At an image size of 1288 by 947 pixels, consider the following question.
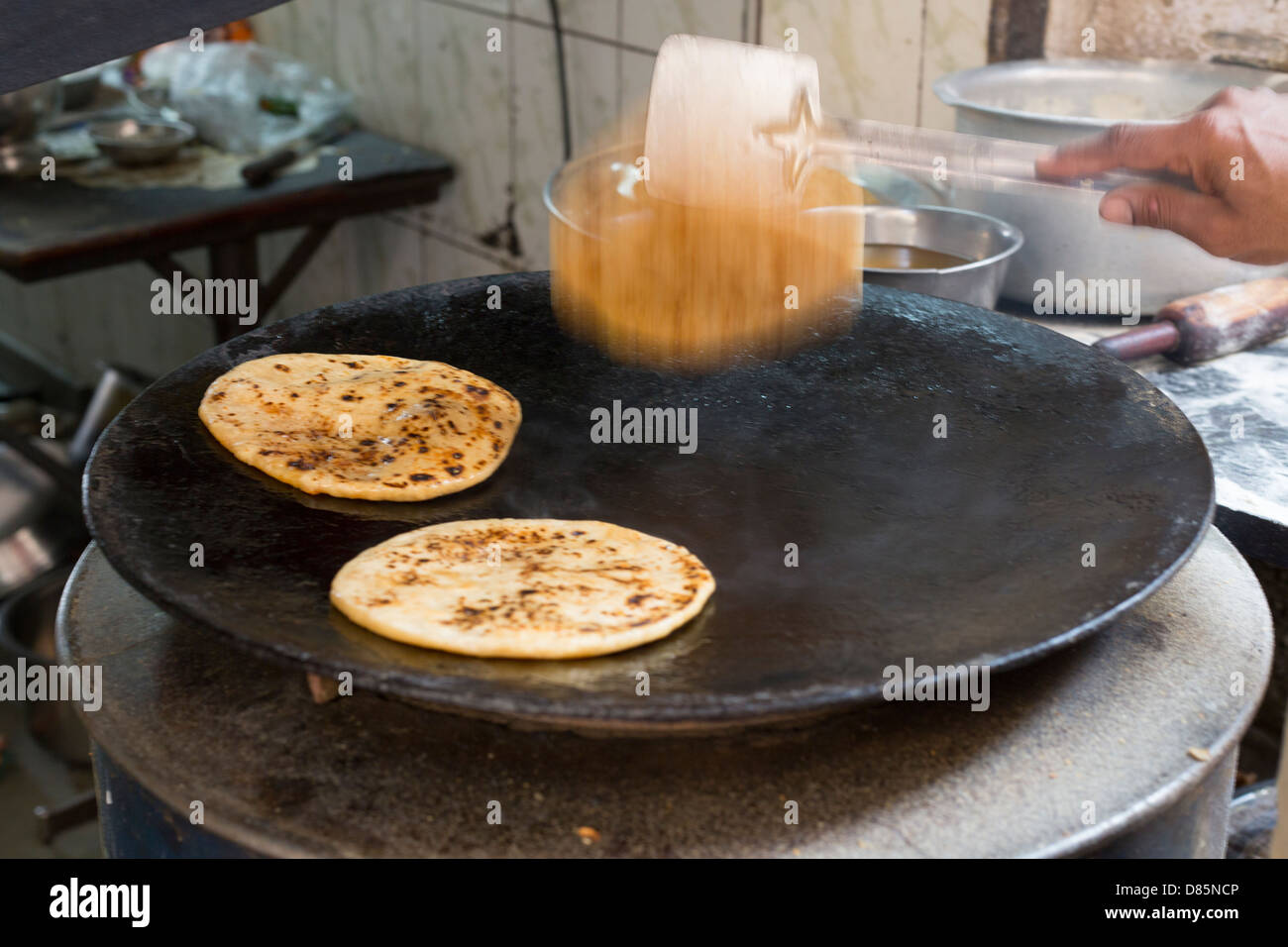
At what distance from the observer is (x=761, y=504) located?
59.7 inches

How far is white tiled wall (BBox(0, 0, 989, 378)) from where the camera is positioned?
274cm

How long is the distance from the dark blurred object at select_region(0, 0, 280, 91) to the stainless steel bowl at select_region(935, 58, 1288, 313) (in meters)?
1.38

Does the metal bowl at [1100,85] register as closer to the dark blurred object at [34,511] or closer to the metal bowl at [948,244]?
the metal bowl at [948,244]

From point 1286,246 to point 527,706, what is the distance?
154 cm

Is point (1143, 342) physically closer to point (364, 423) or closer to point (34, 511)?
point (364, 423)

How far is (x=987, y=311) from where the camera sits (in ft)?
6.64

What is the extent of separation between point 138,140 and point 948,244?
267 cm

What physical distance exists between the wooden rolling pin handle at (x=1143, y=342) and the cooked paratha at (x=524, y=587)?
1.08 m

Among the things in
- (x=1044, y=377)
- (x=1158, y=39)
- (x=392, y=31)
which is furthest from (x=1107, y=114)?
(x=392, y=31)

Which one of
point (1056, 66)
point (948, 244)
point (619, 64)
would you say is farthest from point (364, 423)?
point (619, 64)

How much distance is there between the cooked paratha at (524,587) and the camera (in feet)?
3.96

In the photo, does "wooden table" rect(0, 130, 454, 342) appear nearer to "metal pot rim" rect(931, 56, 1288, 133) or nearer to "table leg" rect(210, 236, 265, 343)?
"table leg" rect(210, 236, 265, 343)

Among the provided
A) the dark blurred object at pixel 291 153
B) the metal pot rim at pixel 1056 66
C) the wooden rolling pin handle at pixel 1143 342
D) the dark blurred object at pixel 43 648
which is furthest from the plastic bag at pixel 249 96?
the wooden rolling pin handle at pixel 1143 342

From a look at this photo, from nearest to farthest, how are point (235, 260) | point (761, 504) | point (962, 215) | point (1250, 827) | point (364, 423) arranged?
1. point (761, 504)
2. point (364, 423)
3. point (1250, 827)
4. point (962, 215)
5. point (235, 260)
